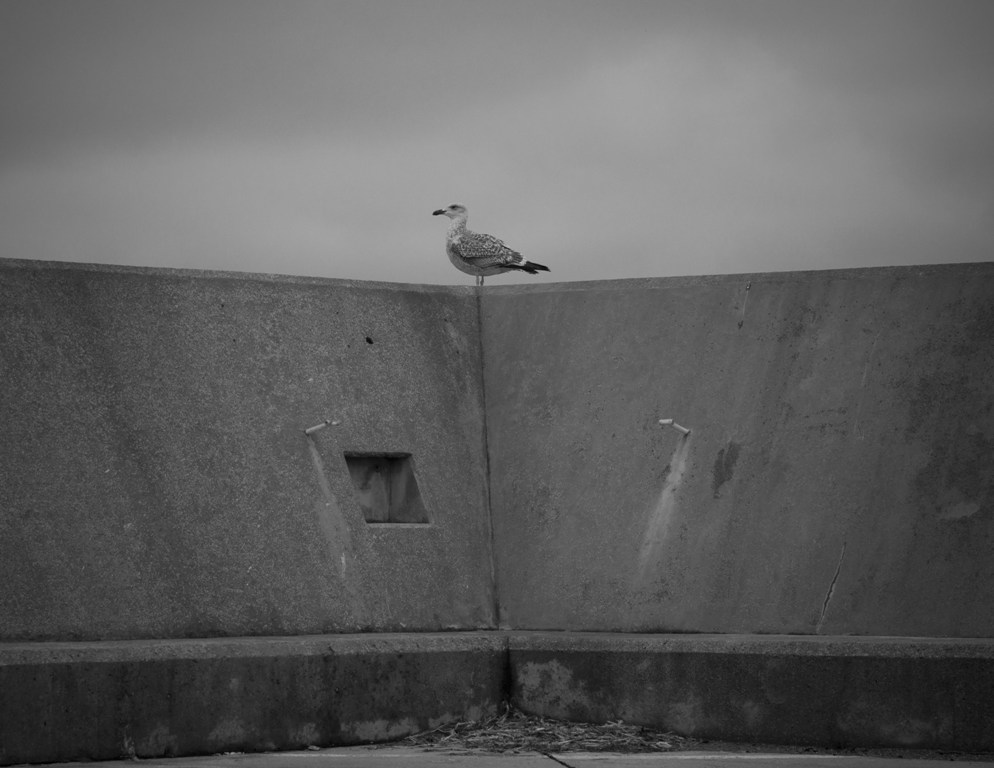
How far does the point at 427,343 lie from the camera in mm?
9695

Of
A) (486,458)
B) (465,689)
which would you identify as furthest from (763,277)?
(465,689)

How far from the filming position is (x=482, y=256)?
11.1 metres

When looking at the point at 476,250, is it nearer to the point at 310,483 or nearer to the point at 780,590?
the point at 310,483

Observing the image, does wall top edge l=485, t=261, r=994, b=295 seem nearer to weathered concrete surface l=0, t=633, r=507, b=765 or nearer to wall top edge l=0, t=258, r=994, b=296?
wall top edge l=0, t=258, r=994, b=296

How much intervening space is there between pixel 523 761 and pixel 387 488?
2.68 metres

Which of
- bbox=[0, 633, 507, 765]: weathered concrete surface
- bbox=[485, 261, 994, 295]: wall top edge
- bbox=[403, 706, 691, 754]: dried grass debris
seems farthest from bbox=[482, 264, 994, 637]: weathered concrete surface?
bbox=[0, 633, 507, 765]: weathered concrete surface

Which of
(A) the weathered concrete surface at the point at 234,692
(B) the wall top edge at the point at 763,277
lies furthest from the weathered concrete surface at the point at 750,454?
(A) the weathered concrete surface at the point at 234,692

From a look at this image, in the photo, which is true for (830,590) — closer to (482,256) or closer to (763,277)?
(763,277)

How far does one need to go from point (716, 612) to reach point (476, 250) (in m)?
3.95

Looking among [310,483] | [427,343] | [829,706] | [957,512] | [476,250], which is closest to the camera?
[829,706]

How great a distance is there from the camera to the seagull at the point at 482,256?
36.2 feet

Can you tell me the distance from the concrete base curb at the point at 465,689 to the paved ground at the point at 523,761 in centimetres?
17

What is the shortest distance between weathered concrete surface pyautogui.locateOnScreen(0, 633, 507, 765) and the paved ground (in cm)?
13

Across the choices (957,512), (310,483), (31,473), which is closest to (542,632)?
(310,483)
